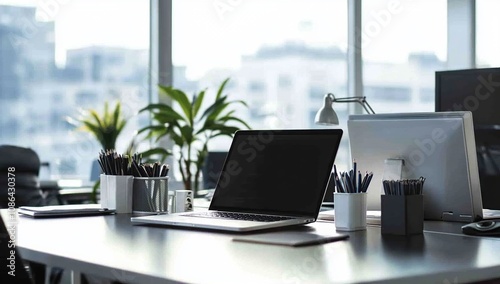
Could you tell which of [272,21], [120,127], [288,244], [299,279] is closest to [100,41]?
[120,127]

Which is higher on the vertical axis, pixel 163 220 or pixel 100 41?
pixel 100 41

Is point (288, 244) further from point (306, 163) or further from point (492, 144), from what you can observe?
point (492, 144)

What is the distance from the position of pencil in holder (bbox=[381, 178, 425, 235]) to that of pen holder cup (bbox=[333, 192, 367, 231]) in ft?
0.25

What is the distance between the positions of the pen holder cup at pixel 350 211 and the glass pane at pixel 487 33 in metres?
5.34

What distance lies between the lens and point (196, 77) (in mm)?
5734

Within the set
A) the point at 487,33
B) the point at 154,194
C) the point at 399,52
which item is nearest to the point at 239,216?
the point at 154,194

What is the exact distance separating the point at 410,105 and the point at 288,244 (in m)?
5.44

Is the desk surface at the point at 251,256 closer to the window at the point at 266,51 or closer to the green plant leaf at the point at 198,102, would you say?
the green plant leaf at the point at 198,102

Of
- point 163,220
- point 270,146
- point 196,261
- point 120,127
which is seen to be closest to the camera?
point 196,261

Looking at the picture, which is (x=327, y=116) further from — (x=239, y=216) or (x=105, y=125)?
(x=105, y=125)

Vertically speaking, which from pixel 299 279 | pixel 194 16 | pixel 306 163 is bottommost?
pixel 299 279

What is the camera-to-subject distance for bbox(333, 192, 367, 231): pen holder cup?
6.61ft

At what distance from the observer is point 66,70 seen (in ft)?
17.0

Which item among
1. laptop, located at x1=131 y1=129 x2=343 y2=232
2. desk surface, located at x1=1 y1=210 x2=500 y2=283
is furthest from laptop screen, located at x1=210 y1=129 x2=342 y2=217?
desk surface, located at x1=1 y1=210 x2=500 y2=283
